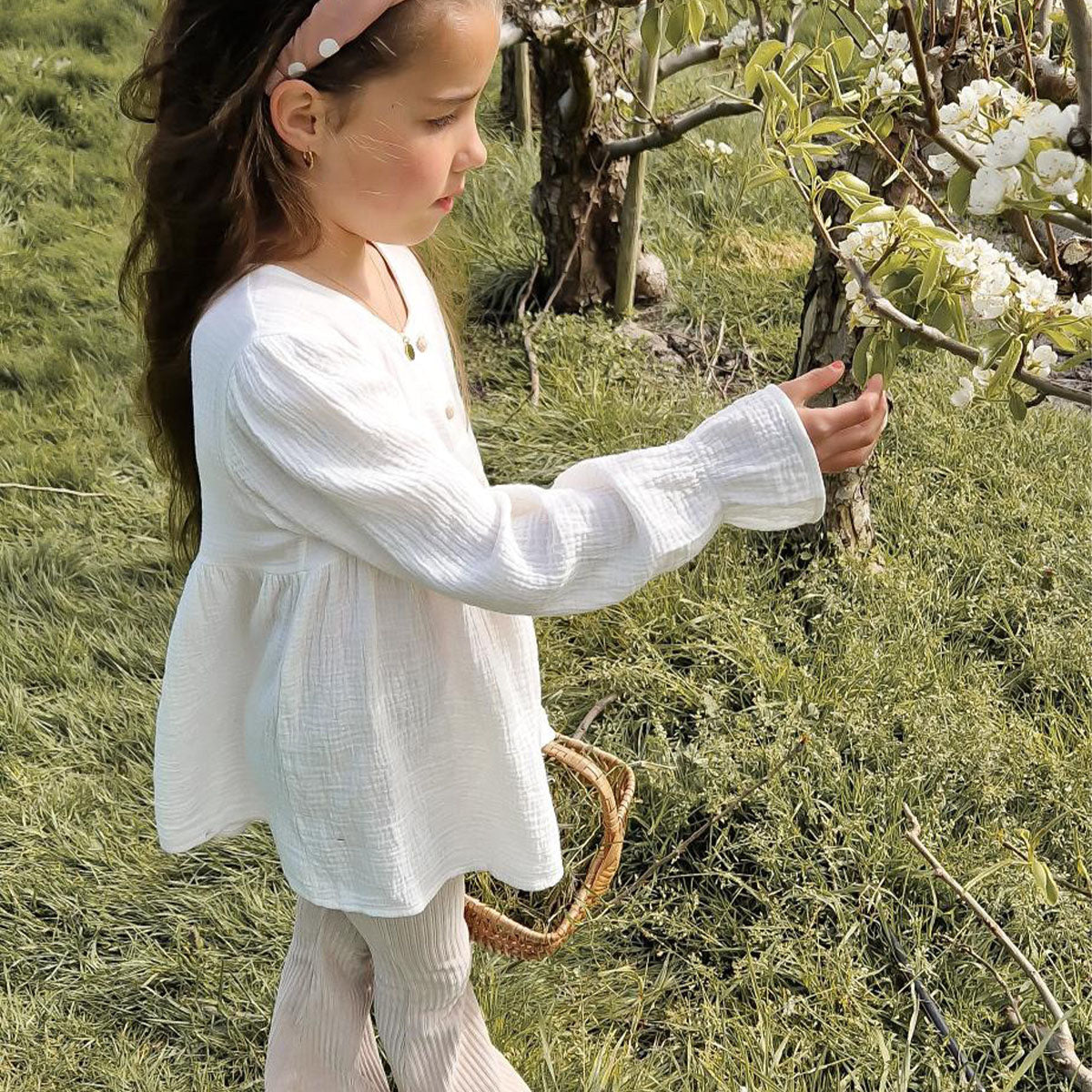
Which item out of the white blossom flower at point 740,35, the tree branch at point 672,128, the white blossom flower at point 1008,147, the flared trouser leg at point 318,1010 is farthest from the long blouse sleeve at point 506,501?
the tree branch at point 672,128

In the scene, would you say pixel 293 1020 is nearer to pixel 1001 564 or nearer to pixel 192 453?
pixel 192 453

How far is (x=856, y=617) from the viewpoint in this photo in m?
2.68

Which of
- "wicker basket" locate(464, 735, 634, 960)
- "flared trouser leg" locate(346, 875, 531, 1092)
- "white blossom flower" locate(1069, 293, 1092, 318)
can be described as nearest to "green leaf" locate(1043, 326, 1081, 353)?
"white blossom flower" locate(1069, 293, 1092, 318)

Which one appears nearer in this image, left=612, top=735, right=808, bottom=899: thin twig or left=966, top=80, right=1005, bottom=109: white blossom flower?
left=966, top=80, right=1005, bottom=109: white blossom flower

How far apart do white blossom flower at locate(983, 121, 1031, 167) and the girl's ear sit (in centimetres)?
69

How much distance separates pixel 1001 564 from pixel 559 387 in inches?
49.9

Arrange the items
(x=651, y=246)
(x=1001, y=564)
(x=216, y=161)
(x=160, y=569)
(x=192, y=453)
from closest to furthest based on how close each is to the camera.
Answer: (x=216, y=161) → (x=192, y=453) → (x=1001, y=564) → (x=160, y=569) → (x=651, y=246)

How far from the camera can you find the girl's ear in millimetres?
1359

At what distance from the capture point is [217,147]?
1.46 meters

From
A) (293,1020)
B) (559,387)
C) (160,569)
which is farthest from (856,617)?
(160,569)

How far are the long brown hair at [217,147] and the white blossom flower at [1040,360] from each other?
0.69 metres

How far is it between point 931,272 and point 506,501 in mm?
481

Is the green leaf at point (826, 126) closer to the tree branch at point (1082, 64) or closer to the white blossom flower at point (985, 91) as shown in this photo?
the white blossom flower at point (985, 91)

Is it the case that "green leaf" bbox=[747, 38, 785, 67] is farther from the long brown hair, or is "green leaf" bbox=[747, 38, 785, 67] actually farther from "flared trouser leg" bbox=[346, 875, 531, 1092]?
"flared trouser leg" bbox=[346, 875, 531, 1092]
